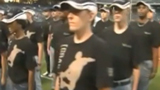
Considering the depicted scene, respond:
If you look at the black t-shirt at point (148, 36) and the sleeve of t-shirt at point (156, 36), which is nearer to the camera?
the black t-shirt at point (148, 36)

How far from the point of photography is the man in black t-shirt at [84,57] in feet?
8.64

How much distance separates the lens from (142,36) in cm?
516

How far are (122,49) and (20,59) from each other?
1.01m

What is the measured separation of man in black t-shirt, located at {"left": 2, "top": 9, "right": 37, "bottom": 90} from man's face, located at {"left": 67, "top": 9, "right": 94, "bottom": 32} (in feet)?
4.51

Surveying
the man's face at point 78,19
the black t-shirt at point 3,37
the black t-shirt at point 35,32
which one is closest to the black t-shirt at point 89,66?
the man's face at point 78,19

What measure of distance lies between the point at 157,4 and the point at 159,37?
5.85 metres

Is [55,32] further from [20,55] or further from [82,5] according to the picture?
[82,5]

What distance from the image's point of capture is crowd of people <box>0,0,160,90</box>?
267 cm

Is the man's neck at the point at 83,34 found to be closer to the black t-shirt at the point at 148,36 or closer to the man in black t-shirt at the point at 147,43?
the man in black t-shirt at the point at 147,43

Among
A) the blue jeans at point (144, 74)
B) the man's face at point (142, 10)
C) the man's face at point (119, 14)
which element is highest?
the man's face at point (119, 14)

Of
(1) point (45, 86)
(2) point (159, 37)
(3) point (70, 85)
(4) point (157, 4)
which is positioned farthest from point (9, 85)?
(4) point (157, 4)

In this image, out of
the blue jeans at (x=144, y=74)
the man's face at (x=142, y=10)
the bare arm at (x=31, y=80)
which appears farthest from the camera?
the man's face at (x=142, y=10)

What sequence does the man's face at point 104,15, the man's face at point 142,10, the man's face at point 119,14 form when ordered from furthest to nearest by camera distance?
the man's face at point 104,15, the man's face at point 142,10, the man's face at point 119,14

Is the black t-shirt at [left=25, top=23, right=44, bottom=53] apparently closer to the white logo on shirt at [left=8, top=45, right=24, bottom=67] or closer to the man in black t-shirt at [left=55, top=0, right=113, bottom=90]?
the white logo on shirt at [left=8, top=45, right=24, bottom=67]
